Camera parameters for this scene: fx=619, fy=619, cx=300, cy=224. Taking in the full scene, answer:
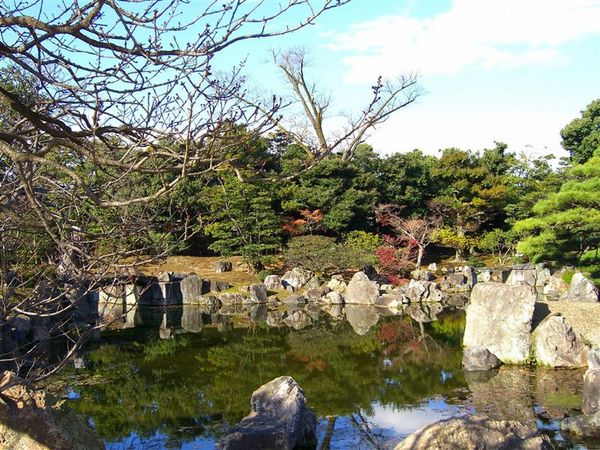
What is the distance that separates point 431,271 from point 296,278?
625 cm

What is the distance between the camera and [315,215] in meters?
27.1

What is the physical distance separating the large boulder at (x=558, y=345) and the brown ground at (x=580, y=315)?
25cm

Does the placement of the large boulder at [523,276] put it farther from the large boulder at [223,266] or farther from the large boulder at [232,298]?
the large boulder at [223,266]

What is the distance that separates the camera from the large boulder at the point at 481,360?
1112 centimetres

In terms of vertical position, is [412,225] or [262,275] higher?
[412,225]

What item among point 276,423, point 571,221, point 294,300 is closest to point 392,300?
point 294,300

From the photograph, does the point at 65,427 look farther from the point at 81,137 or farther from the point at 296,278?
the point at 296,278

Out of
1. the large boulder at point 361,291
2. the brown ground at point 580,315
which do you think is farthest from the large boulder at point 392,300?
the brown ground at point 580,315

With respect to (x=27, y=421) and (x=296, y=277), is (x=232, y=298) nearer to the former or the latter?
(x=296, y=277)

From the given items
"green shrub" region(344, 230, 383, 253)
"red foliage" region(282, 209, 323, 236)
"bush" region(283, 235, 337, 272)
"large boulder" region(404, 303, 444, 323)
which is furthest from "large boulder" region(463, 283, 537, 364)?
"red foliage" region(282, 209, 323, 236)

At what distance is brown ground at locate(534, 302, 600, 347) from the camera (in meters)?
11.2

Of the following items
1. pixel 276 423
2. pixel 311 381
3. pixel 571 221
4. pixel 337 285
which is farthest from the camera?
pixel 337 285

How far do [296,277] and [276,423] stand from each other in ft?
54.9

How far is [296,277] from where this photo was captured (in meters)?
24.2
